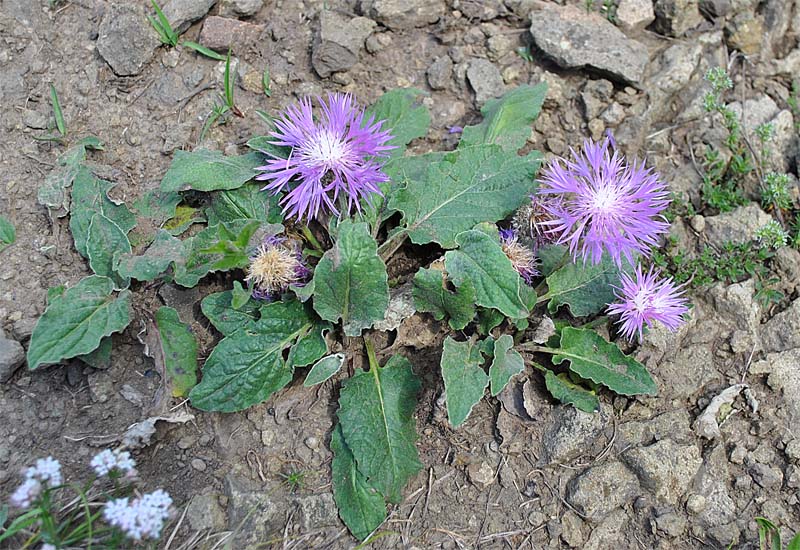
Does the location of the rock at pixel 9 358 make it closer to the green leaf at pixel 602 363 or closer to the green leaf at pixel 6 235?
the green leaf at pixel 6 235

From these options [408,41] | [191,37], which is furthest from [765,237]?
[191,37]

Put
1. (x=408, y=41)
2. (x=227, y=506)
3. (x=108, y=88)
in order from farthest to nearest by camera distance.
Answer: (x=408, y=41) → (x=108, y=88) → (x=227, y=506)

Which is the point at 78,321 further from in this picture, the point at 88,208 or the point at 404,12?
the point at 404,12

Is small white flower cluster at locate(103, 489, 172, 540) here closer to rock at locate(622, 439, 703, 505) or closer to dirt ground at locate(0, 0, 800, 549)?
dirt ground at locate(0, 0, 800, 549)

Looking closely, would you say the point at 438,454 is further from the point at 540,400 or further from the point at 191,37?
the point at 191,37

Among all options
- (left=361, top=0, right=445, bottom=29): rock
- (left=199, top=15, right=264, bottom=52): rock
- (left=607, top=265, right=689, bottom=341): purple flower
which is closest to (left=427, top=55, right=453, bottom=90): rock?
(left=361, top=0, right=445, bottom=29): rock

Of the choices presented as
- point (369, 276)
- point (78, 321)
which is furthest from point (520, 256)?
point (78, 321)
